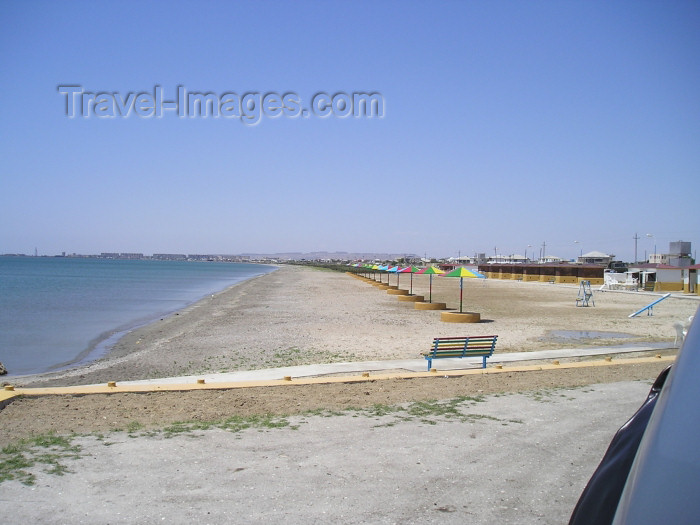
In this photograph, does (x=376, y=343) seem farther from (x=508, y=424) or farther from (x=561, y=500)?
(x=561, y=500)

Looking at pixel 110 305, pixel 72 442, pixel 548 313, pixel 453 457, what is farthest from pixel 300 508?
pixel 110 305

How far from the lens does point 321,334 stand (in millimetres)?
19734

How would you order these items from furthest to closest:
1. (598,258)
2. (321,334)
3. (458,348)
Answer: (598,258) < (321,334) < (458,348)

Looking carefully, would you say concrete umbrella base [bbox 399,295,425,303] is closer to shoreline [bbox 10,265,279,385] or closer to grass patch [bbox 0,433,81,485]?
shoreline [bbox 10,265,279,385]

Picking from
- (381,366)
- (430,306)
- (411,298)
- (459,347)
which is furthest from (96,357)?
(411,298)

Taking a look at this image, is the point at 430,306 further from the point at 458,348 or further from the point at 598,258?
the point at 598,258

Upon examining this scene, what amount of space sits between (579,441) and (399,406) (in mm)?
2493

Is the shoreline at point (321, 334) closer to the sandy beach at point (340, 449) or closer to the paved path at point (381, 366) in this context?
the paved path at point (381, 366)

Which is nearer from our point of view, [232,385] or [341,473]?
[341,473]

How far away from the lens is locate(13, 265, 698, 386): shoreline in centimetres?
1482

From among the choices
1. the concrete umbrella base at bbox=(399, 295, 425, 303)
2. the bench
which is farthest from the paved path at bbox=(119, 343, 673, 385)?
the concrete umbrella base at bbox=(399, 295, 425, 303)

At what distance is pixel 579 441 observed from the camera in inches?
257

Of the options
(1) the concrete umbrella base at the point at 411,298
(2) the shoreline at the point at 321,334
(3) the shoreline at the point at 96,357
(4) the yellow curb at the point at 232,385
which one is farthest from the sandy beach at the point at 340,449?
(1) the concrete umbrella base at the point at 411,298

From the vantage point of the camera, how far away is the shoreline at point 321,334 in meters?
14.8
